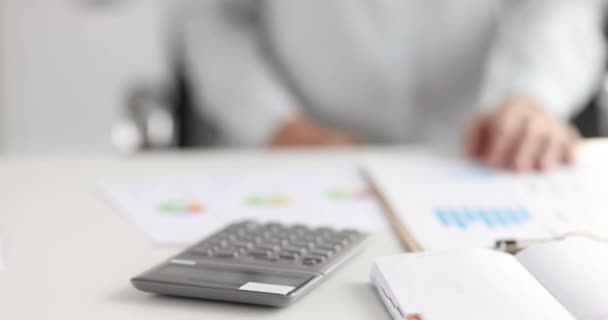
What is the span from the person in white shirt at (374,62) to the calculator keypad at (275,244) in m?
0.50

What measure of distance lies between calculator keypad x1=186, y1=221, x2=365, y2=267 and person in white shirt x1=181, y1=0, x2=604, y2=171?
19.8 inches

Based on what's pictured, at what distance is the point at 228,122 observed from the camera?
1178 mm

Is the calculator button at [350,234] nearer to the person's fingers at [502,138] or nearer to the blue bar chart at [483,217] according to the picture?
the blue bar chart at [483,217]

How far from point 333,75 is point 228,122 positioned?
0.18 meters

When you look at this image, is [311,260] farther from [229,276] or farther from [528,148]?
[528,148]

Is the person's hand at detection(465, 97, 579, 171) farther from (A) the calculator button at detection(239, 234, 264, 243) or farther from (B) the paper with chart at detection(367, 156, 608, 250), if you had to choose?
(A) the calculator button at detection(239, 234, 264, 243)

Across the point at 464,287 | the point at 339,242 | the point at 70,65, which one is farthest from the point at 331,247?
the point at 70,65

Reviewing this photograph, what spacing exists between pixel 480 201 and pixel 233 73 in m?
0.61

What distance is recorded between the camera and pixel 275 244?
0.48 metres

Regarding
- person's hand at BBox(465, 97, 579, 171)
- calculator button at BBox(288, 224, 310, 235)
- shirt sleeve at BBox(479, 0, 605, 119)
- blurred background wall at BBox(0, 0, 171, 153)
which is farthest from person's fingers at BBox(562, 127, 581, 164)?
blurred background wall at BBox(0, 0, 171, 153)

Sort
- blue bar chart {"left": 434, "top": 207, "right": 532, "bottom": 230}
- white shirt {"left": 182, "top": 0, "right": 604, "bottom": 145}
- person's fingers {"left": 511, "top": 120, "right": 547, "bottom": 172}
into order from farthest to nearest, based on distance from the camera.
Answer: white shirt {"left": 182, "top": 0, "right": 604, "bottom": 145}
person's fingers {"left": 511, "top": 120, "right": 547, "bottom": 172}
blue bar chart {"left": 434, "top": 207, "right": 532, "bottom": 230}

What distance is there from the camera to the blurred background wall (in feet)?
7.68

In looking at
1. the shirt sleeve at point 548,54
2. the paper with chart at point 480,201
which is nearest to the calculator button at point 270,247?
the paper with chart at point 480,201

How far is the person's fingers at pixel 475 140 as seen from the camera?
2.69 feet
